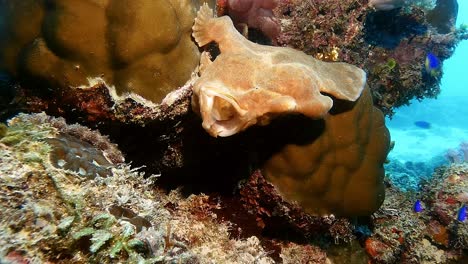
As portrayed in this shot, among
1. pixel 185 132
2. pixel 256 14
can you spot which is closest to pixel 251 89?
pixel 185 132

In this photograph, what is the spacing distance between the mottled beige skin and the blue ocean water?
277 inches

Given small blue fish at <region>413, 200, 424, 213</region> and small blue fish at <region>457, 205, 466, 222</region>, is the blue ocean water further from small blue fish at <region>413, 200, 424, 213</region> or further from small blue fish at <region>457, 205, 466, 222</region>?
small blue fish at <region>457, 205, 466, 222</region>

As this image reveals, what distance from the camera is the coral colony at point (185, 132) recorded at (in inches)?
69.4

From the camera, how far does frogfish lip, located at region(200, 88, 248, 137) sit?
8.32 feet

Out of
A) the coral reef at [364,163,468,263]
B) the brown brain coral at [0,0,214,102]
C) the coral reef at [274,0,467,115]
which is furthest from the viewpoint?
the coral reef at [364,163,468,263]

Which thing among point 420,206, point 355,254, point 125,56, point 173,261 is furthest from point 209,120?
point 420,206

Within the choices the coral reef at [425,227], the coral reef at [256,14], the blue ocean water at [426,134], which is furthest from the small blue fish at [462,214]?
the coral reef at [256,14]

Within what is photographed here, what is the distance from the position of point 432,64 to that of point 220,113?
6.04 m

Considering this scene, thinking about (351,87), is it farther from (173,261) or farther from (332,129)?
(173,261)

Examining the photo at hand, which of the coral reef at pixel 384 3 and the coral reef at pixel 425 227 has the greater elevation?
the coral reef at pixel 384 3

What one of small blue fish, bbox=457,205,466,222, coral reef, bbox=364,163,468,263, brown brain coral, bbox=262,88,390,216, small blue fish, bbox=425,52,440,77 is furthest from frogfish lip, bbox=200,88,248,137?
small blue fish, bbox=425,52,440,77

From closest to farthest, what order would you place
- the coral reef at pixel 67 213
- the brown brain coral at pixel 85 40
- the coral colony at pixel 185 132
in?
the coral reef at pixel 67 213 → the coral colony at pixel 185 132 → the brown brain coral at pixel 85 40

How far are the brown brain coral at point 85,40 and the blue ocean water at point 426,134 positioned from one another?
8043mm

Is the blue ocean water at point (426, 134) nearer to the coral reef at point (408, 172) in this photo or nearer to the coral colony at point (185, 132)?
the coral reef at point (408, 172)
